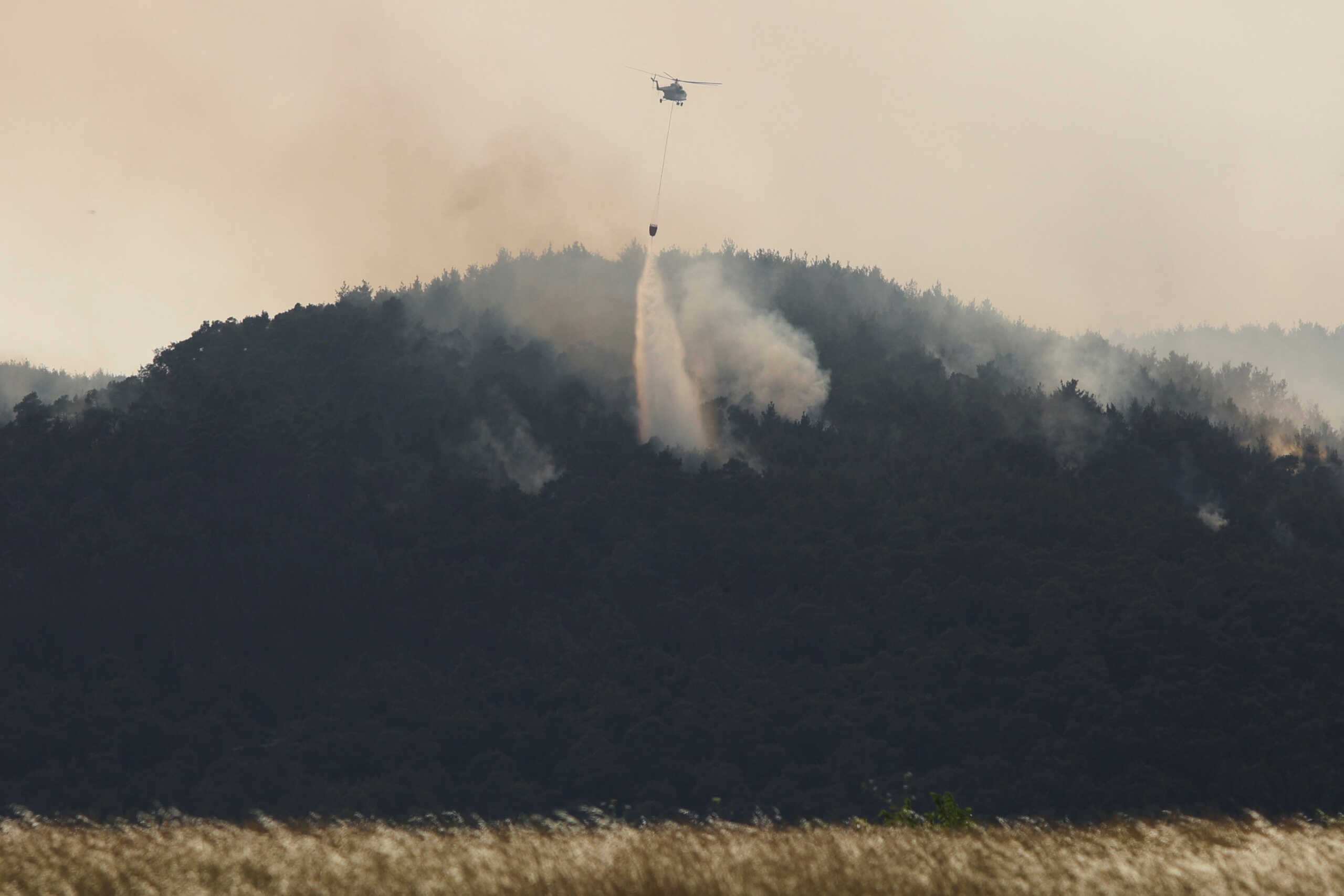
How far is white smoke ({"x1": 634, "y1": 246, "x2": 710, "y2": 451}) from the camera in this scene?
138500 mm

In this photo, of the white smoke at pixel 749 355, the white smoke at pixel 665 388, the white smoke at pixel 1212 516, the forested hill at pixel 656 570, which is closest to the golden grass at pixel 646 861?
the forested hill at pixel 656 570

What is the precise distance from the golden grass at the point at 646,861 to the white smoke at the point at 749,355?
383ft

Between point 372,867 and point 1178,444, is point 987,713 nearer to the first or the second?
point 1178,444

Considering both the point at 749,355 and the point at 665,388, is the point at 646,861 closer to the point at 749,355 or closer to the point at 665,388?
the point at 665,388

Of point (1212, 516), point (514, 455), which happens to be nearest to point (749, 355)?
point (514, 455)

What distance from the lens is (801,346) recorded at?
471ft

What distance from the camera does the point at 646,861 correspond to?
2148cm

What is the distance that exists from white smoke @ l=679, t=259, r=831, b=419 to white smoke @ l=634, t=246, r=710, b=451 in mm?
1484

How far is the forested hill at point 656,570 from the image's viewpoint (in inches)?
4291

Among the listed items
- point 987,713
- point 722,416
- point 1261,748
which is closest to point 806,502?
point 722,416

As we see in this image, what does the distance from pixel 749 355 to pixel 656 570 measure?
24206mm

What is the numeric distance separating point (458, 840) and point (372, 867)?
182 cm

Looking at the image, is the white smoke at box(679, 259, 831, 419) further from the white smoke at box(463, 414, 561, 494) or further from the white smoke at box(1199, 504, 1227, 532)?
the white smoke at box(1199, 504, 1227, 532)

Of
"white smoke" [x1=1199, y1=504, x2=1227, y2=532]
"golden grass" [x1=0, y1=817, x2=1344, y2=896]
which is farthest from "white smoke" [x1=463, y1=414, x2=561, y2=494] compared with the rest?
"golden grass" [x1=0, y1=817, x2=1344, y2=896]
